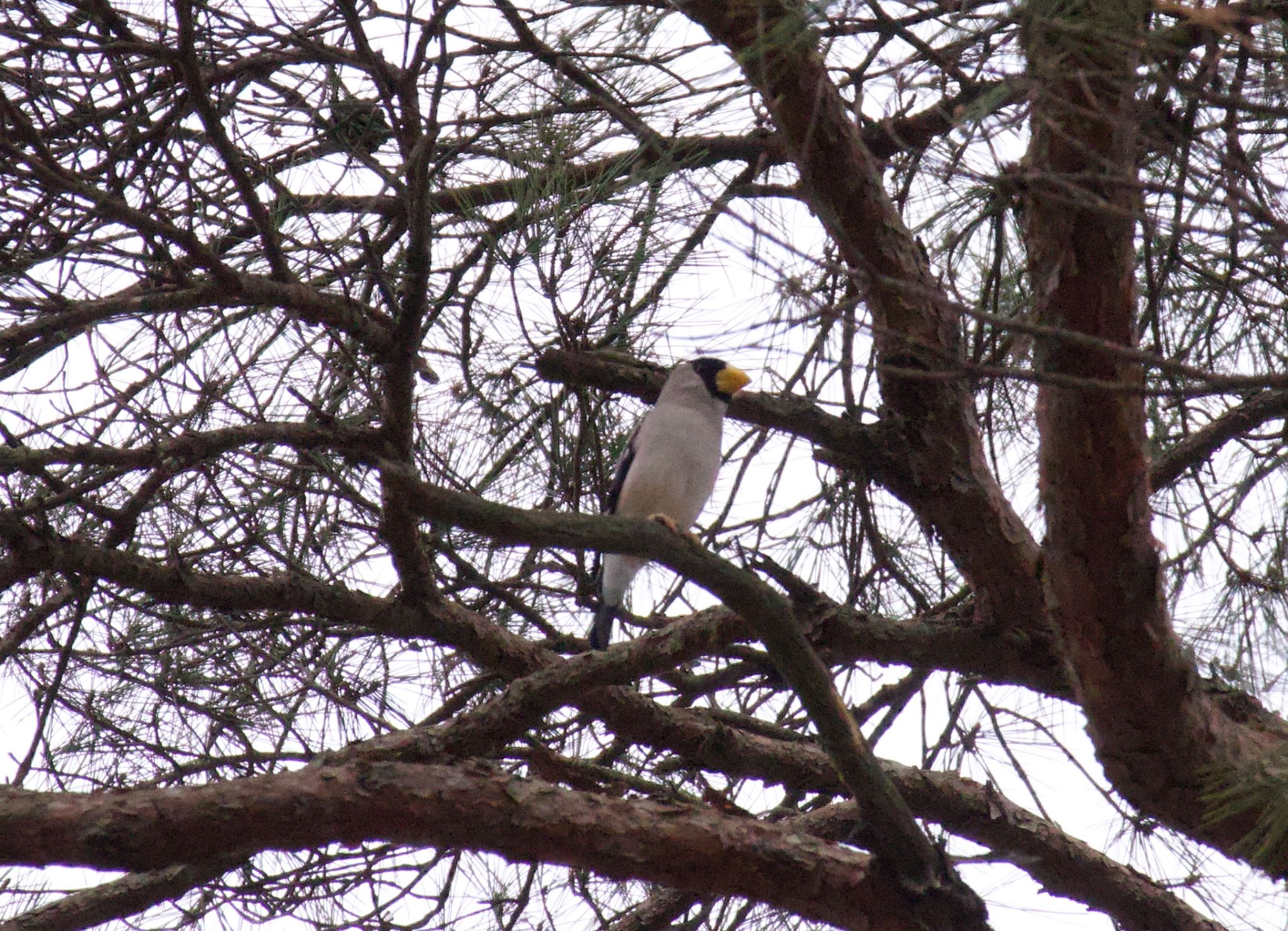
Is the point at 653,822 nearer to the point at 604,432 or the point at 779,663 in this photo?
the point at 779,663

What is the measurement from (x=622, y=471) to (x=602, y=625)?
0.54 meters

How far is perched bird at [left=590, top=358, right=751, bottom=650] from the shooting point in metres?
4.23

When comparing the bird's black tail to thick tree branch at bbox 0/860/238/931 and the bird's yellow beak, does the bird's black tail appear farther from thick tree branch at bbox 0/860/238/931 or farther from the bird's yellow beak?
thick tree branch at bbox 0/860/238/931

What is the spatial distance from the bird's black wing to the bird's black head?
18.9 inches

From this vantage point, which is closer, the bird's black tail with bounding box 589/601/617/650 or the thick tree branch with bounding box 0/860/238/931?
the thick tree branch with bounding box 0/860/238/931

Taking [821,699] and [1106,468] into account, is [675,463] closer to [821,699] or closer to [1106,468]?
[821,699]

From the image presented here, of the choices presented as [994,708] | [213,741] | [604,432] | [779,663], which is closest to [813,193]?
[779,663]

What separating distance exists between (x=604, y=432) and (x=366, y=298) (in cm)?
96

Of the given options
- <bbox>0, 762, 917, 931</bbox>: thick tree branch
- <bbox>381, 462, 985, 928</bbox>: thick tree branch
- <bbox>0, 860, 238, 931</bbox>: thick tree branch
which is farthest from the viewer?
<bbox>0, 860, 238, 931</bbox>: thick tree branch

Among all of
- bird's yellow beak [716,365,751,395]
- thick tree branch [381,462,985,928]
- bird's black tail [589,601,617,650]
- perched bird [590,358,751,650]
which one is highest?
bird's yellow beak [716,365,751,395]

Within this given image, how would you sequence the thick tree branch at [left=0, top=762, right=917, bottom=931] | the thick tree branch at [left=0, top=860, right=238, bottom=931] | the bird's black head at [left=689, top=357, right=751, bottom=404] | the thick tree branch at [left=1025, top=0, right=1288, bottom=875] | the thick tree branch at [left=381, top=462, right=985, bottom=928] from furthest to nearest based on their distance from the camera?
the bird's black head at [left=689, top=357, right=751, bottom=404]
the thick tree branch at [left=0, top=860, right=238, bottom=931]
the thick tree branch at [left=0, top=762, right=917, bottom=931]
the thick tree branch at [left=381, top=462, right=985, bottom=928]
the thick tree branch at [left=1025, top=0, right=1288, bottom=875]

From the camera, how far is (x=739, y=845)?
2473 mm

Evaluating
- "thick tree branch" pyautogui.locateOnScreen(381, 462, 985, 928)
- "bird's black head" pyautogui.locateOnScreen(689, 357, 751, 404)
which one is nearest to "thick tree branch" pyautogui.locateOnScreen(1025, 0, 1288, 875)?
"thick tree branch" pyautogui.locateOnScreen(381, 462, 985, 928)

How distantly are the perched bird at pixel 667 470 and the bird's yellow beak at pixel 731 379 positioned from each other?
0.77ft
